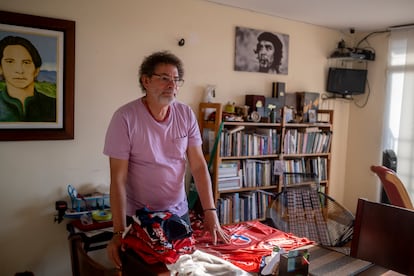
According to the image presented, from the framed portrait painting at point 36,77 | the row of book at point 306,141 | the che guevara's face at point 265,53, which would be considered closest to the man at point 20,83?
the framed portrait painting at point 36,77

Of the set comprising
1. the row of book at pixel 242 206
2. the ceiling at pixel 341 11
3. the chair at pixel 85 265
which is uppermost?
the ceiling at pixel 341 11

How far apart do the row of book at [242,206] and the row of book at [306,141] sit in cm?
57

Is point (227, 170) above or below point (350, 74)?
below

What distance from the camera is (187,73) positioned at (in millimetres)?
3232

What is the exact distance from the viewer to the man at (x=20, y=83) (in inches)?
95.1

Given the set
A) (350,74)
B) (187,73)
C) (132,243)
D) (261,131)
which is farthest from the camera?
(350,74)

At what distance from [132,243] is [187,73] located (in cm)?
217

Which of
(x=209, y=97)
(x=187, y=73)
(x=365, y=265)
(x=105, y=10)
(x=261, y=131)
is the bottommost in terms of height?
(x=365, y=265)

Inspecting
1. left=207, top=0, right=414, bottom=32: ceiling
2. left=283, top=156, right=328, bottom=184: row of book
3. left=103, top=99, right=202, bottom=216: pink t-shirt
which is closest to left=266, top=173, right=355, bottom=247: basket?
left=103, top=99, right=202, bottom=216: pink t-shirt

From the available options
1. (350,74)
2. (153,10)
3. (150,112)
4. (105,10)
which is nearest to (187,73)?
(153,10)

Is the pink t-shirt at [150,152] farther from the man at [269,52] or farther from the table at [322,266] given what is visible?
the man at [269,52]

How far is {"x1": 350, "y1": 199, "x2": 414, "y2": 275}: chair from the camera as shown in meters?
1.56

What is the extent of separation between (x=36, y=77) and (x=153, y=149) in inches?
55.8

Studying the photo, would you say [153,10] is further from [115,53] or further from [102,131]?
[102,131]
